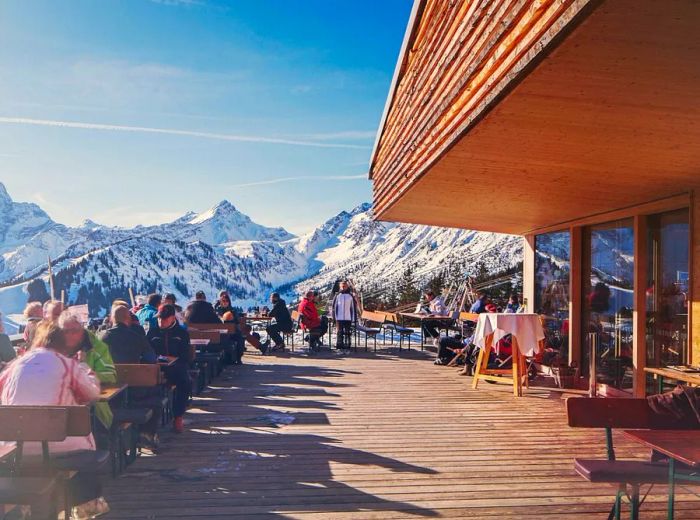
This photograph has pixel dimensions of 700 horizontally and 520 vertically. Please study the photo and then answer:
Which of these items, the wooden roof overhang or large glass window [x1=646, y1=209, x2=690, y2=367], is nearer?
the wooden roof overhang

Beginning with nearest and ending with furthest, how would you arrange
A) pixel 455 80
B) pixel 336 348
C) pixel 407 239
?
pixel 455 80 < pixel 336 348 < pixel 407 239

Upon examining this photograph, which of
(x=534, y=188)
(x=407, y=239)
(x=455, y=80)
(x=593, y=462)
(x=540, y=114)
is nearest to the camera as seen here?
(x=593, y=462)

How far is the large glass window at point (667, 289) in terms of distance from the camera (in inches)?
235

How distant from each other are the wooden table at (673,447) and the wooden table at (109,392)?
10.7 feet

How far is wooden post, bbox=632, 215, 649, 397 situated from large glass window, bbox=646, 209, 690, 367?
5 centimetres

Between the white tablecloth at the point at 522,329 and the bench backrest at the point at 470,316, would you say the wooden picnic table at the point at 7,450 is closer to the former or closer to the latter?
the white tablecloth at the point at 522,329

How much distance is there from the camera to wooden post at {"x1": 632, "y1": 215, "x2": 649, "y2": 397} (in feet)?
22.1

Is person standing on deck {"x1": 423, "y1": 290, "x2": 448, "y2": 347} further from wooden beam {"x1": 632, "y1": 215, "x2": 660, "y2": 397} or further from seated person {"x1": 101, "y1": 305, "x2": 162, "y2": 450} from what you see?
seated person {"x1": 101, "y1": 305, "x2": 162, "y2": 450}

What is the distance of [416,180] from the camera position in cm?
607

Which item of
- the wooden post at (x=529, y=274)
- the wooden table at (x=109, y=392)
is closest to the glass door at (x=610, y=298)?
the wooden post at (x=529, y=274)

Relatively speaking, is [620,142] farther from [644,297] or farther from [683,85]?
[644,297]

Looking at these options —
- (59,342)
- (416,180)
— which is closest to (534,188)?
(416,180)

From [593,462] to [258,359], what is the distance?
884 centimetres

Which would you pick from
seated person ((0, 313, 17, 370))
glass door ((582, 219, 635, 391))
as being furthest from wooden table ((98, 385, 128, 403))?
glass door ((582, 219, 635, 391))
